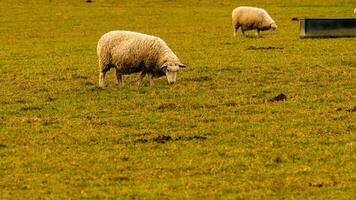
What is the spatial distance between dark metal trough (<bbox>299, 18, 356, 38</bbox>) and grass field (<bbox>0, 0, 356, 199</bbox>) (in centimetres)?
207

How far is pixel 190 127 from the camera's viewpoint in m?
13.5

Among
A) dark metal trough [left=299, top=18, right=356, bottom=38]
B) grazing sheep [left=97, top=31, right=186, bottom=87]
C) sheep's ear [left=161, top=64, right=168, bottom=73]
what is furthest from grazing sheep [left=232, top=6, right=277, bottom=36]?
sheep's ear [left=161, top=64, right=168, bottom=73]

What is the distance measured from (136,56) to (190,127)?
5193mm

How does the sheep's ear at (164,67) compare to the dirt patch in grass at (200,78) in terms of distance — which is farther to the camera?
the dirt patch in grass at (200,78)

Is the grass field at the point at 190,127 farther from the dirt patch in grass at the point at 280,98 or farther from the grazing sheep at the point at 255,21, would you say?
the grazing sheep at the point at 255,21

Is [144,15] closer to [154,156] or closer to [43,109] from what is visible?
[43,109]

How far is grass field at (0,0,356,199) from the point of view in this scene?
32.4 ft

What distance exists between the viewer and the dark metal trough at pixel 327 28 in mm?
30438

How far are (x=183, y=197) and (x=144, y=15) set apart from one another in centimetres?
4196

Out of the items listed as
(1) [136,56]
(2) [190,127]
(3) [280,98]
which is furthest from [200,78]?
(2) [190,127]

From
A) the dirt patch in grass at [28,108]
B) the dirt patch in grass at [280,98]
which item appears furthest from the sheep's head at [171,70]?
the dirt patch in grass at [28,108]

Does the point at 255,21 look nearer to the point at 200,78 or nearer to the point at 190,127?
the point at 200,78

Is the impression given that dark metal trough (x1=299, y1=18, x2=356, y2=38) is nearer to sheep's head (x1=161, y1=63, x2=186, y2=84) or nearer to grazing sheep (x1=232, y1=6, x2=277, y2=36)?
grazing sheep (x1=232, y1=6, x2=277, y2=36)

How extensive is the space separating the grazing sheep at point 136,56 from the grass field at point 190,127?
0.45 m
